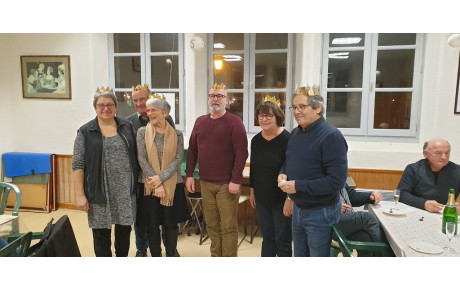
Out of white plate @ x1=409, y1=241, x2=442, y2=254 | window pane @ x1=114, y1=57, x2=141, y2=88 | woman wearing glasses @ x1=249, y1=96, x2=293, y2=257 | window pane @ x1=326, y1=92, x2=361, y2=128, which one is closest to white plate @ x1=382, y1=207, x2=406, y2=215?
white plate @ x1=409, y1=241, x2=442, y2=254

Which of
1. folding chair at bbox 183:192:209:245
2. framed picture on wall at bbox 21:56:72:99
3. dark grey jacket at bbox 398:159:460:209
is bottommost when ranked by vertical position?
folding chair at bbox 183:192:209:245

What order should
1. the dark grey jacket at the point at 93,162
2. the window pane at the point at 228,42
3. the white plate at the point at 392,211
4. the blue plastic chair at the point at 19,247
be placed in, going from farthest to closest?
the window pane at the point at 228,42
the dark grey jacket at the point at 93,162
the white plate at the point at 392,211
the blue plastic chair at the point at 19,247

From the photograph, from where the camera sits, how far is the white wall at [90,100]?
314cm

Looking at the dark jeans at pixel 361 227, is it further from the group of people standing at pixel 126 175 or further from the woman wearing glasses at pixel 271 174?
the group of people standing at pixel 126 175

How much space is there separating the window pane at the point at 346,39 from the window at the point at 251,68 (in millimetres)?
455

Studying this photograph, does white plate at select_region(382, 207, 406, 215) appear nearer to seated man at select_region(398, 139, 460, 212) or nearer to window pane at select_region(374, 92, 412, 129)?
seated man at select_region(398, 139, 460, 212)

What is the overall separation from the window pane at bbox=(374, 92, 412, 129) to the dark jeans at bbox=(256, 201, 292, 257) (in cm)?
202

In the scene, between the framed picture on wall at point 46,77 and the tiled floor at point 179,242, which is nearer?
the tiled floor at point 179,242

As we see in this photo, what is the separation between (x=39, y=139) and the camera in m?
4.06

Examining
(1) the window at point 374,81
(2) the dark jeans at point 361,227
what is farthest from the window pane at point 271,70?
(2) the dark jeans at point 361,227

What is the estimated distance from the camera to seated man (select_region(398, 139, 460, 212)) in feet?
6.85

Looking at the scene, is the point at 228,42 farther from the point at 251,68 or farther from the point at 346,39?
the point at 346,39

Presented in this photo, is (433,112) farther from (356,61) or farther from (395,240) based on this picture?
(395,240)

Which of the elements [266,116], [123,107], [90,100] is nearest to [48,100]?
[90,100]
